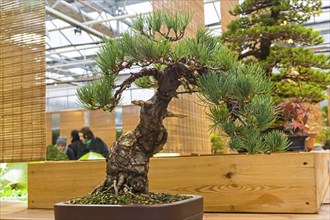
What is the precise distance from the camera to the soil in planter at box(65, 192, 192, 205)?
932 millimetres

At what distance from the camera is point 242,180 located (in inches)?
60.0

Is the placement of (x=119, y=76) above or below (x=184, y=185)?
above

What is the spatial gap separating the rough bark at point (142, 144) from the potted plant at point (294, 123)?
49.4 inches

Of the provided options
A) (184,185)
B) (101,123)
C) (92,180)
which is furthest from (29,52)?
(101,123)

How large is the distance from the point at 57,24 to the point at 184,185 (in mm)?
8500

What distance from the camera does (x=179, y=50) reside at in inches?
39.5

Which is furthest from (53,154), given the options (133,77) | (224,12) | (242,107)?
(242,107)

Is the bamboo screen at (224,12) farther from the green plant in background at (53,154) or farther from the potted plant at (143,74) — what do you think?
the potted plant at (143,74)

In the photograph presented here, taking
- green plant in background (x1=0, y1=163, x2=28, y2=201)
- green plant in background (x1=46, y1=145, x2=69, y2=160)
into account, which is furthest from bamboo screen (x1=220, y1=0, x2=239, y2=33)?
green plant in background (x1=0, y1=163, x2=28, y2=201)

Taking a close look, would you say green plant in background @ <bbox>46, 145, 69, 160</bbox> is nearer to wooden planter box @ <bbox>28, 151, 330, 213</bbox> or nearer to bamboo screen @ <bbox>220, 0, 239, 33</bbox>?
wooden planter box @ <bbox>28, 151, 330, 213</bbox>

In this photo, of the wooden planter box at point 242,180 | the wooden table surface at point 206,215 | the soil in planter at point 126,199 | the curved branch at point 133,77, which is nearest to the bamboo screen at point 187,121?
the wooden planter box at point 242,180

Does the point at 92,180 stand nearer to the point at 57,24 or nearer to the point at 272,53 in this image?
the point at 272,53

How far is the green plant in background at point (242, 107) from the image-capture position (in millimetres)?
935

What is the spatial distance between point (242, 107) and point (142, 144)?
10.1 inches
